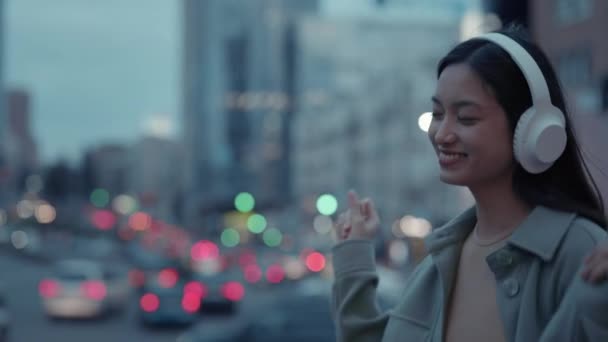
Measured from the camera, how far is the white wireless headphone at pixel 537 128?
1990 millimetres

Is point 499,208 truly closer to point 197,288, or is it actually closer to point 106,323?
point 106,323

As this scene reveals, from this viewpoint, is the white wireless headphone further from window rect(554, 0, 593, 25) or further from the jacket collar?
window rect(554, 0, 593, 25)

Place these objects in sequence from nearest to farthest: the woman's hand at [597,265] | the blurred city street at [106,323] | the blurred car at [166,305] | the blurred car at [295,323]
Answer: the woman's hand at [597,265]
the blurred car at [295,323]
the blurred city street at [106,323]
the blurred car at [166,305]

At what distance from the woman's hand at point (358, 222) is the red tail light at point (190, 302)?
1982cm

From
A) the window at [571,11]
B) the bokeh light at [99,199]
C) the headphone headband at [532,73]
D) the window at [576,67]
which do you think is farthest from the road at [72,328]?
the bokeh light at [99,199]

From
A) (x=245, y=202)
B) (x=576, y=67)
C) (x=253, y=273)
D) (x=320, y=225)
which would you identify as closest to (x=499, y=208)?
(x=245, y=202)

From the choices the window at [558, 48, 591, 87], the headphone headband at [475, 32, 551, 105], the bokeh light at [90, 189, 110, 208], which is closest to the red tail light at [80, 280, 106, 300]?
the window at [558, 48, 591, 87]

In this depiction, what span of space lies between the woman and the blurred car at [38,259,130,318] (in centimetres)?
2251

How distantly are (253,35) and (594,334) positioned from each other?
17095cm

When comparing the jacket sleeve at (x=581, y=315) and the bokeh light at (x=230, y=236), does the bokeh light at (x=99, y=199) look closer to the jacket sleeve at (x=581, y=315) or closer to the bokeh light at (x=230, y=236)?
the bokeh light at (x=230, y=236)

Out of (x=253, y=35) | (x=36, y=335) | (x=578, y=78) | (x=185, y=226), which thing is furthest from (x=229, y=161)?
(x=36, y=335)

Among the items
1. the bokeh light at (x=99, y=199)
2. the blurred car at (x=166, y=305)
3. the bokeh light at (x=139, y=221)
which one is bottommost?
the bokeh light at (x=99, y=199)

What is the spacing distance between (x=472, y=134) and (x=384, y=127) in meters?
51.8

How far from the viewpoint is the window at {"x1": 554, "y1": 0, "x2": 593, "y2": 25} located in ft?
107
